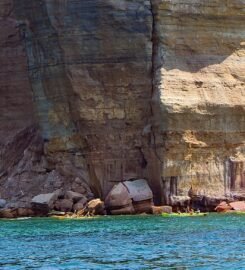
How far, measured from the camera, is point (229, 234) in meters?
35.1

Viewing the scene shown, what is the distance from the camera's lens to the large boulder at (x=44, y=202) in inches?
2041

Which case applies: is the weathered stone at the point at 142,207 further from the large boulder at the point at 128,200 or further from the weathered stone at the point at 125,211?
the weathered stone at the point at 125,211

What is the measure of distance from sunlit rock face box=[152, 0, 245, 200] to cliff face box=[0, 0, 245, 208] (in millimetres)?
52

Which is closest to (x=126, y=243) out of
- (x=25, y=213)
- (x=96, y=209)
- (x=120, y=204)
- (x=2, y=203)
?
(x=120, y=204)

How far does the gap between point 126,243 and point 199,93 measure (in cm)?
2115

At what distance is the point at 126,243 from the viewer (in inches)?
1276

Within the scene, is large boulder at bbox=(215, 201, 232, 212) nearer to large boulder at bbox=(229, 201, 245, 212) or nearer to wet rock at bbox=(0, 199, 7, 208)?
large boulder at bbox=(229, 201, 245, 212)

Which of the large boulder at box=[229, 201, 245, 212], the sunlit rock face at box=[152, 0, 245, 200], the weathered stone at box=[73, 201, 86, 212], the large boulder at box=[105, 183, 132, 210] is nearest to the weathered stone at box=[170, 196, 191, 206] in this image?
the sunlit rock face at box=[152, 0, 245, 200]

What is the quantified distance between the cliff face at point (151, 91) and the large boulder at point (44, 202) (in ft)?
8.45

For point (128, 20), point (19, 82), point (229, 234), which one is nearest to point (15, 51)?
point (19, 82)

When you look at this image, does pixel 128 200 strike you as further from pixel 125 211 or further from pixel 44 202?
pixel 44 202

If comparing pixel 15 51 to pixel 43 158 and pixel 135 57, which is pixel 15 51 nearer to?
pixel 43 158

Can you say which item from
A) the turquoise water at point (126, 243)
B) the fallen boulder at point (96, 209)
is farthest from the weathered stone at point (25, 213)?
the turquoise water at point (126, 243)

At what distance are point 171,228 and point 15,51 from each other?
2861 centimetres
